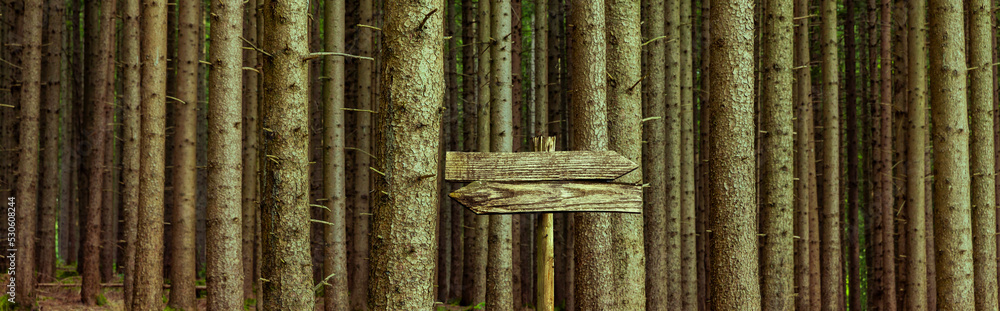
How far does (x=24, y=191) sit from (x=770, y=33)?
9054 millimetres

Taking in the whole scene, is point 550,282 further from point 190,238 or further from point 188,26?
point 188,26

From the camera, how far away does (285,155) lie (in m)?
5.48

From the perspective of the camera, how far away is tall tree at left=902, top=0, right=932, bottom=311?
9062mm

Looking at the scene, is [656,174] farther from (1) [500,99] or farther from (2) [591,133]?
(2) [591,133]

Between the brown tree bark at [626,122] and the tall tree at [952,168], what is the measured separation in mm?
3920

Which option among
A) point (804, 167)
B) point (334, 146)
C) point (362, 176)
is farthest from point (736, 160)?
point (362, 176)

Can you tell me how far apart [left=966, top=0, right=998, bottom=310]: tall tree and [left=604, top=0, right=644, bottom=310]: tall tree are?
4437 mm

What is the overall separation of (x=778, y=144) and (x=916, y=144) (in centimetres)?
303

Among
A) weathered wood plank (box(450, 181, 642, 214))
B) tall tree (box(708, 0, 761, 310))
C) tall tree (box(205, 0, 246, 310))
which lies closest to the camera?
weathered wood plank (box(450, 181, 642, 214))

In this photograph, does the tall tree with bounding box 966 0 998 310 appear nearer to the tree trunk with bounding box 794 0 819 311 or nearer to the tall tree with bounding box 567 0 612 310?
the tree trunk with bounding box 794 0 819 311

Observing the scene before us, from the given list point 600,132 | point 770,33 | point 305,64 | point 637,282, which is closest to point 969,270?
point 770,33

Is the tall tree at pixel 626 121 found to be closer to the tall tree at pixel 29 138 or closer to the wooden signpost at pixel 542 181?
the wooden signpost at pixel 542 181

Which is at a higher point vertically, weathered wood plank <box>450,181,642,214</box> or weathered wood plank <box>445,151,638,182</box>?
weathered wood plank <box>445,151,638,182</box>

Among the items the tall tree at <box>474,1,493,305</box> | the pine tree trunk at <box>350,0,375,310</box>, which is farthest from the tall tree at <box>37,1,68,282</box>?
the tall tree at <box>474,1,493,305</box>
